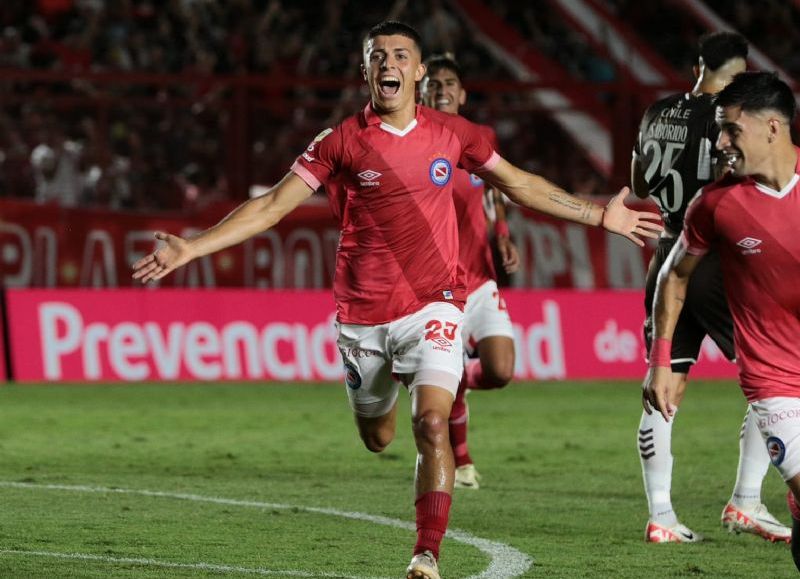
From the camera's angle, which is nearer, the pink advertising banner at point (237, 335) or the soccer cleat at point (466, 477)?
the soccer cleat at point (466, 477)

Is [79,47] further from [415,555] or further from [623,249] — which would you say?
[415,555]

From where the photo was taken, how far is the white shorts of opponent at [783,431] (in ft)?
19.2

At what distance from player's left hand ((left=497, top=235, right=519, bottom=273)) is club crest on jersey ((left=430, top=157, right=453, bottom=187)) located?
347 centimetres

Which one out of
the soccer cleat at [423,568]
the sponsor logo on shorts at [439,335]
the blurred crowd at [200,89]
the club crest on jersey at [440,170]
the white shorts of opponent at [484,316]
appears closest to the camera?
the soccer cleat at [423,568]

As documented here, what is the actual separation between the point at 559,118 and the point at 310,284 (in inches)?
219

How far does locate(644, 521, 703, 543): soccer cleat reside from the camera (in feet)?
26.0

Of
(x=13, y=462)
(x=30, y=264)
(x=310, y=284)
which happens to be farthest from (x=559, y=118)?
(x=13, y=462)

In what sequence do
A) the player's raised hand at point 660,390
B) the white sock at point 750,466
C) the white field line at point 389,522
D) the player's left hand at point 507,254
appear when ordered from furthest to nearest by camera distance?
the player's left hand at point 507,254
the white sock at point 750,466
the white field line at point 389,522
the player's raised hand at point 660,390

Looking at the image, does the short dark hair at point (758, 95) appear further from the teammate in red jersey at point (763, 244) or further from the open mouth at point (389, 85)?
the open mouth at point (389, 85)

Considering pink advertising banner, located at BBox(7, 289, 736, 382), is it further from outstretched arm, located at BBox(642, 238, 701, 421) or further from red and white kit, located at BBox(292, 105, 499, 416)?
outstretched arm, located at BBox(642, 238, 701, 421)

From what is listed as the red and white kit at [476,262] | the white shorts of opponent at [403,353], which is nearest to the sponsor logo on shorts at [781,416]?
the white shorts of opponent at [403,353]

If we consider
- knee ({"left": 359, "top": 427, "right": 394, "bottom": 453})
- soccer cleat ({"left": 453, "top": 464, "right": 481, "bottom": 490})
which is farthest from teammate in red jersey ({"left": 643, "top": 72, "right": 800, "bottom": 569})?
soccer cleat ({"left": 453, "top": 464, "right": 481, "bottom": 490})

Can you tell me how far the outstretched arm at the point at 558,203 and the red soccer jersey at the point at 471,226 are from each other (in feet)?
8.90

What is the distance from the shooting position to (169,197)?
19844mm
